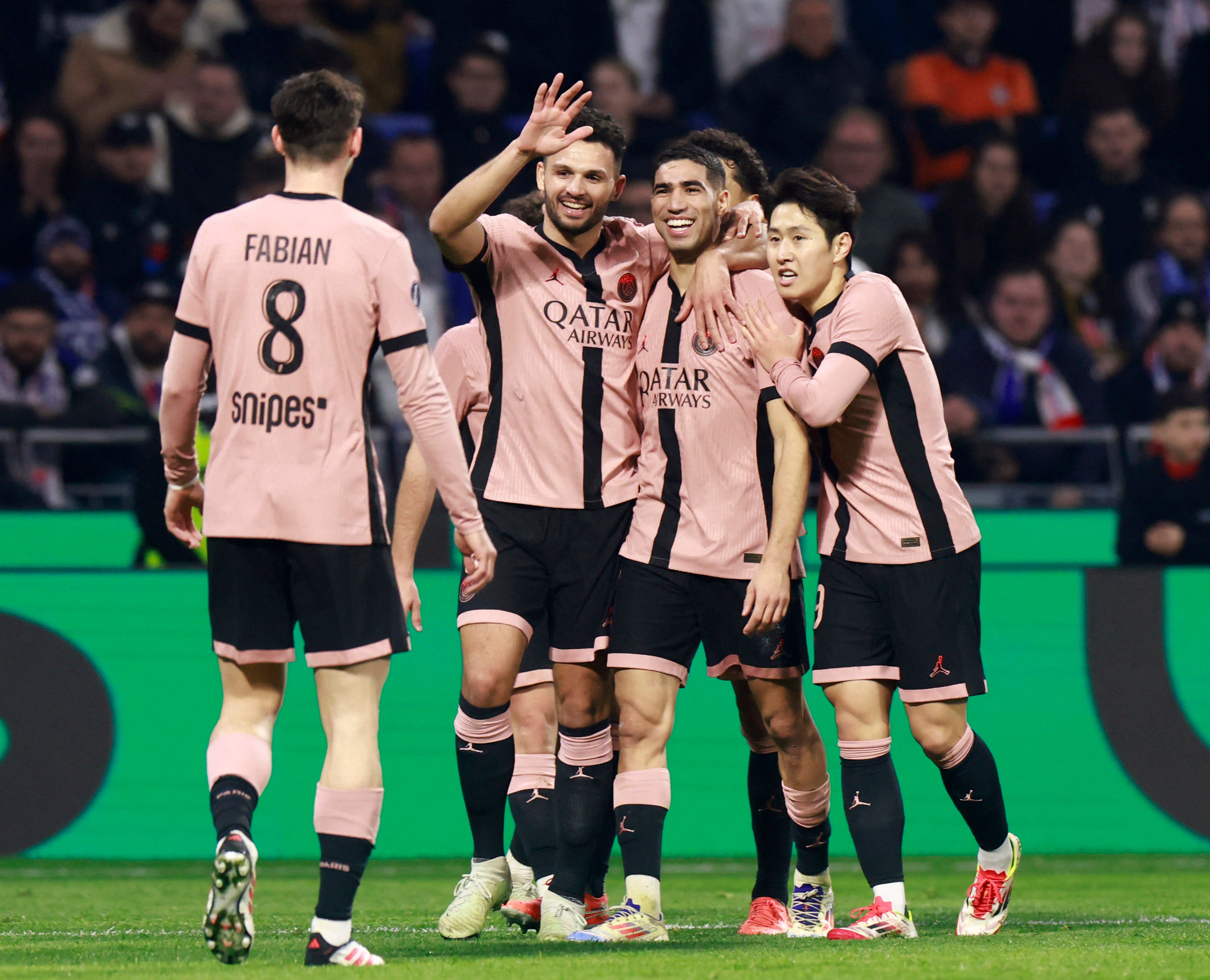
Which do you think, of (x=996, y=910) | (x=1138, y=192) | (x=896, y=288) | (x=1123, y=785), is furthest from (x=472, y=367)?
(x=1138, y=192)

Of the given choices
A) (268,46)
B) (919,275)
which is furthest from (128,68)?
(919,275)

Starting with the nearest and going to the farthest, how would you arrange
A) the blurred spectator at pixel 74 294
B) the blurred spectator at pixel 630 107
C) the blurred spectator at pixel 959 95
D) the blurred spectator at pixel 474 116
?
the blurred spectator at pixel 74 294, the blurred spectator at pixel 474 116, the blurred spectator at pixel 630 107, the blurred spectator at pixel 959 95

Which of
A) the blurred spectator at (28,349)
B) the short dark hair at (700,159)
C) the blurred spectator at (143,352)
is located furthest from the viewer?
the blurred spectator at (143,352)

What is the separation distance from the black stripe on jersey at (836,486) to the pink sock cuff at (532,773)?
1.16 metres

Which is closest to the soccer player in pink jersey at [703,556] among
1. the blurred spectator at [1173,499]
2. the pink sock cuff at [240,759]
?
the pink sock cuff at [240,759]

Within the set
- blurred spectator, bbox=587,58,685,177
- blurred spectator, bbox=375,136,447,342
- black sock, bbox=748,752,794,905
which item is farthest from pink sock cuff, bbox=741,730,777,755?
blurred spectator, bbox=587,58,685,177

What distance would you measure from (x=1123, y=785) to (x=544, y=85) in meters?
4.58

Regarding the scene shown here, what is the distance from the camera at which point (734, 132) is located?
1109 centimetres

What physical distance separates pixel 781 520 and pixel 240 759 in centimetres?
175

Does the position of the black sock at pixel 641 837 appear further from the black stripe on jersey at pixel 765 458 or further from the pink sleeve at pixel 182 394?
the pink sleeve at pixel 182 394

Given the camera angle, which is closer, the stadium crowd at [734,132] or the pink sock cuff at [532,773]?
the pink sock cuff at [532,773]

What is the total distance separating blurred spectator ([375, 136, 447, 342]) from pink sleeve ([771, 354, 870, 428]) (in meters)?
6.78

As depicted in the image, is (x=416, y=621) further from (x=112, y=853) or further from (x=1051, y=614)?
(x=1051, y=614)

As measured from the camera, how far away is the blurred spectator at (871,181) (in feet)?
39.8
